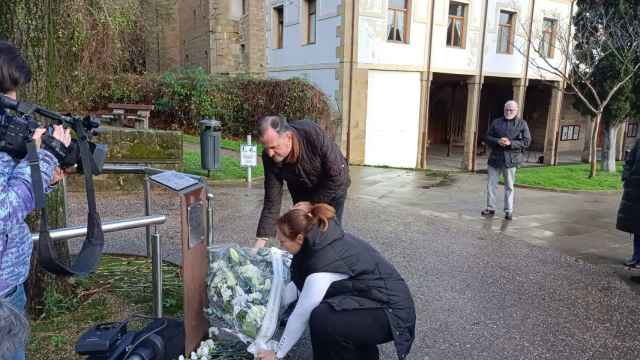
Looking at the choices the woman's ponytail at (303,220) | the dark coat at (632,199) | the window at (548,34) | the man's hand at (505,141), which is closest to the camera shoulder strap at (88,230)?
the woman's ponytail at (303,220)

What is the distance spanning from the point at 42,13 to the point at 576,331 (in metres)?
4.39

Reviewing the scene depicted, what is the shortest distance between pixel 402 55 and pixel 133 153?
34.8ft

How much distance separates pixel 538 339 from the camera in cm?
357

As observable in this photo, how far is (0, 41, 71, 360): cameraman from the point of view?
5.93 ft

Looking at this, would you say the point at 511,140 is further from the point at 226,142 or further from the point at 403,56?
the point at 403,56

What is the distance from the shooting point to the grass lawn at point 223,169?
372 inches

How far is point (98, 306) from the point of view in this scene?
3621 mm

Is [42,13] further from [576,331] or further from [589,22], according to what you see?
[589,22]

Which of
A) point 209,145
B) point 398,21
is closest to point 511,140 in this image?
point 209,145

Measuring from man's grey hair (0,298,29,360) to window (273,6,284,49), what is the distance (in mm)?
18217

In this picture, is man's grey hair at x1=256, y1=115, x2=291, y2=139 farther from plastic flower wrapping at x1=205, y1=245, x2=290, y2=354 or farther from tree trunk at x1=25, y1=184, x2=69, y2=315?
tree trunk at x1=25, y1=184, x2=69, y2=315

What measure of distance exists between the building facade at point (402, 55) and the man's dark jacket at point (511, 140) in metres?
8.56

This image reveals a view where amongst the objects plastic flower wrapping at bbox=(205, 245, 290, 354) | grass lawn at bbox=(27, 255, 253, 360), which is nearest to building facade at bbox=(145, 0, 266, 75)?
grass lawn at bbox=(27, 255, 253, 360)

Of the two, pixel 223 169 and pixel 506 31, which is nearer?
pixel 223 169
